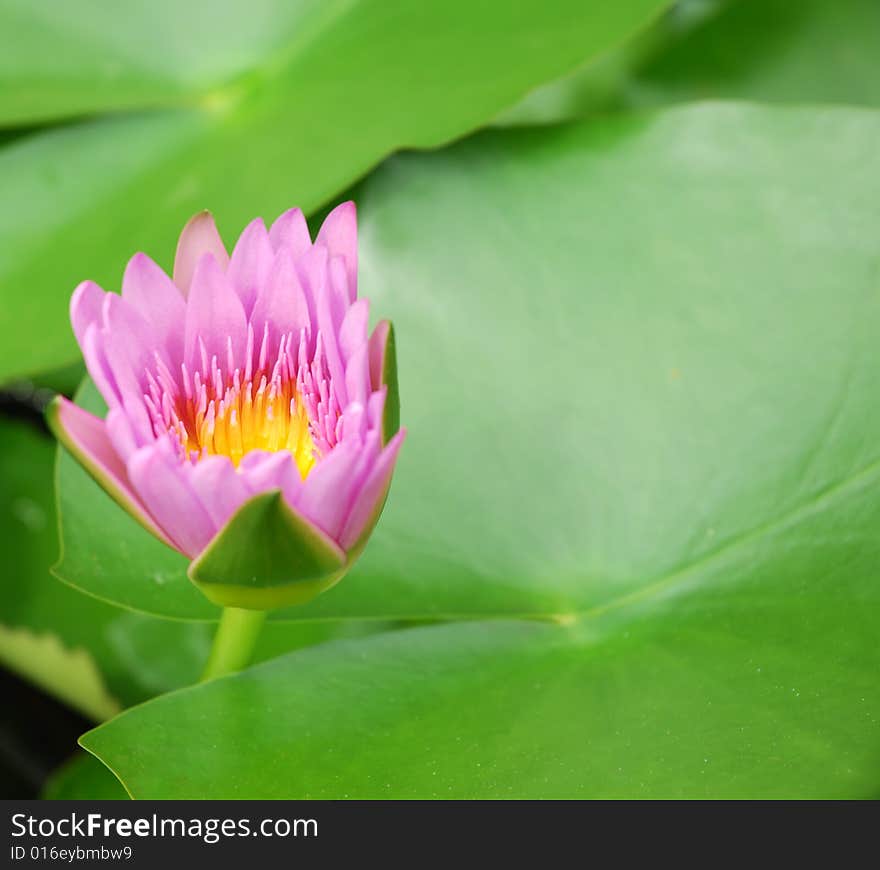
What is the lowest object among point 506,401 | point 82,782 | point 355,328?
point 82,782

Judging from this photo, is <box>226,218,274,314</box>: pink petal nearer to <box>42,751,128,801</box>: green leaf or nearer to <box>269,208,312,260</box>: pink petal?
<box>269,208,312,260</box>: pink petal

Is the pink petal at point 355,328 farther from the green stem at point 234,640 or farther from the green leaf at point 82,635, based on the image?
the green leaf at point 82,635

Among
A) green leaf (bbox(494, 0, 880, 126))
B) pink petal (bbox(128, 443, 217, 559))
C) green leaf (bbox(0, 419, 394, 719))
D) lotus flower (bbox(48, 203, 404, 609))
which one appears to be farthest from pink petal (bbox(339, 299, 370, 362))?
green leaf (bbox(494, 0, 880, 126))

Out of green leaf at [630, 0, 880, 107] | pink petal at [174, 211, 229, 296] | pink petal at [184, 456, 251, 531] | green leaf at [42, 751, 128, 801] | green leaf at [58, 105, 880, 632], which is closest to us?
pink petal at [184, 456, 251, 531]

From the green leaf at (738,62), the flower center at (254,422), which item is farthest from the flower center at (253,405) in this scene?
the green leaf at (738,62)

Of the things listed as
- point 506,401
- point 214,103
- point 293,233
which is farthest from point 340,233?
point 214,103

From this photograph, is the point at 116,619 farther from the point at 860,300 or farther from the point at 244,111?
the point at 860,300

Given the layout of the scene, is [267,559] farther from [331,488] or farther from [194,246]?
[194,246]
